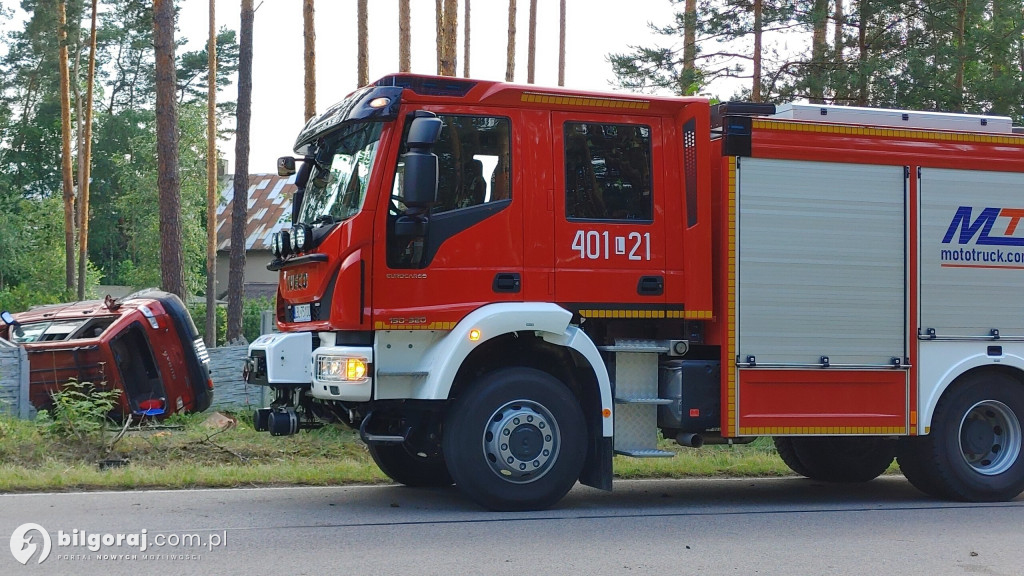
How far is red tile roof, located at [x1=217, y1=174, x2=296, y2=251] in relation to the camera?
59.4 m

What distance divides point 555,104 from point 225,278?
58.7 metres

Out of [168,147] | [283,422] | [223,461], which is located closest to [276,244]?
[283,422]

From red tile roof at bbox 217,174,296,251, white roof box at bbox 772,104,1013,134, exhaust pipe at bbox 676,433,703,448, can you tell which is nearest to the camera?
exhaust pipe at bbox 676,433,703,448

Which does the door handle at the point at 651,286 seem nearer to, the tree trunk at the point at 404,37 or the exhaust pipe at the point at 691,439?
the exhaust pipe at the point at 691,439

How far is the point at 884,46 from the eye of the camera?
1975 cm

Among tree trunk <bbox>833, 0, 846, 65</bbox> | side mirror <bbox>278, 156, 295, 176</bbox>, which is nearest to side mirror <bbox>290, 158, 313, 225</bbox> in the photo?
side mirror <bbox>278, 156, 295, 176</bbox>

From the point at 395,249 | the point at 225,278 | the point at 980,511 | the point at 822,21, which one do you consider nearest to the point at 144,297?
the point at 395,249

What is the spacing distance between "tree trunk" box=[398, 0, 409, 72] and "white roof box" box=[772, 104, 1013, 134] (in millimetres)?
14357

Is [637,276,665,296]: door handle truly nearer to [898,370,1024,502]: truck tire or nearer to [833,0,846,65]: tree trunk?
[898,370,1024,502]: truck tire

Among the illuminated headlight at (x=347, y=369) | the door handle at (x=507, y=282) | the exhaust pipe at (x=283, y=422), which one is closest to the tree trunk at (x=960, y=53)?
the door handle at (x=507, y=282)

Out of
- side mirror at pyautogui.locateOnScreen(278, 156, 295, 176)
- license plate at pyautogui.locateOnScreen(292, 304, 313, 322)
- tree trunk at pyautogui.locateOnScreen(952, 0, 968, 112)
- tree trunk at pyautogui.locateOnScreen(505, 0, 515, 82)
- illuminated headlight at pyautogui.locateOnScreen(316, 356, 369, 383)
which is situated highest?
tree trunk at pyautogui.locateOnScreen(505, 0, 515, 82)

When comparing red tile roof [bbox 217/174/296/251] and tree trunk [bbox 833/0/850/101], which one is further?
red tile roof [bbox 217/174/296/251]

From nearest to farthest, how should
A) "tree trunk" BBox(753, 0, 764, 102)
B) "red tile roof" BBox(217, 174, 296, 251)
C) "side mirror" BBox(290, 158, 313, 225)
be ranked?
"side mirror" BBox(290, 158, 313, 225)
"tree trunk" BBox(753, 0, 764, 102)
"red tile roof" BBox(217, 174, 296, 251)

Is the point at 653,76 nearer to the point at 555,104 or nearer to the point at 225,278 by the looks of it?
the point at 555,104
